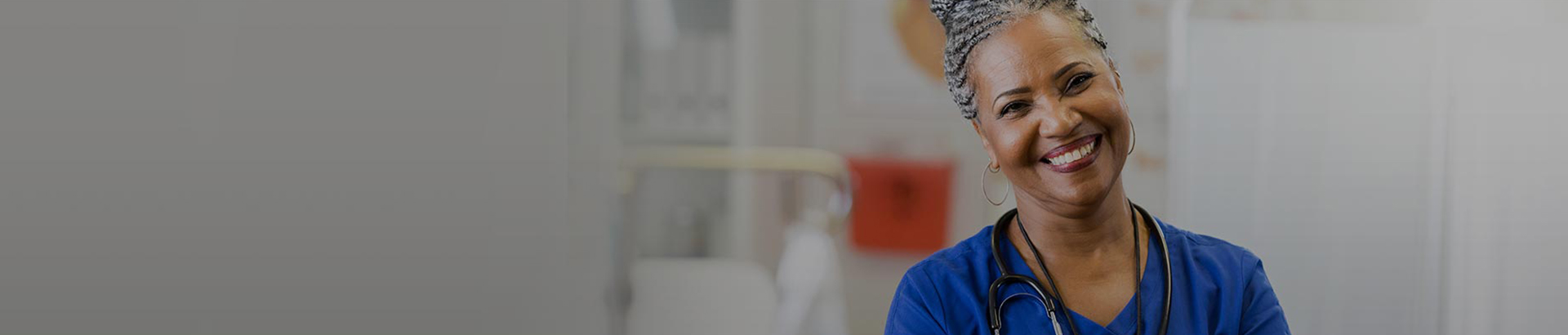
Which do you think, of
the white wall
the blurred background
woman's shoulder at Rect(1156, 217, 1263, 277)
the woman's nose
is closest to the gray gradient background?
the blurred background

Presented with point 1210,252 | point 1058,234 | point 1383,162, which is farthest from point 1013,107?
point 1383,162

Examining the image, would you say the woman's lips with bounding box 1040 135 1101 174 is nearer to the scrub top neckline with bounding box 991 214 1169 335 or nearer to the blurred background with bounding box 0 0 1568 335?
the scrub top neckline with bounding box 991 214 1169 335

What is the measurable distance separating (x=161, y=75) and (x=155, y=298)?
0.07 meters

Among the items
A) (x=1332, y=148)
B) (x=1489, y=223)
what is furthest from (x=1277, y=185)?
(x=1489, y=223)

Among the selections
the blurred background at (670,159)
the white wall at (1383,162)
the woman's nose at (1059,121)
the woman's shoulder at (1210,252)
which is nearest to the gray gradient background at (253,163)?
the blurred background at (670,159)

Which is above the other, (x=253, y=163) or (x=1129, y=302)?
(x=253, y=163)

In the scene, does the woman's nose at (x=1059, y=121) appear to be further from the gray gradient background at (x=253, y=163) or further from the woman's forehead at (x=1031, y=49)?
the gray gradient background at (x=253, y=163)

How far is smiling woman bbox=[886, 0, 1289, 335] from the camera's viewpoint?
882 millimetres

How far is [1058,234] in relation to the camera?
94cm

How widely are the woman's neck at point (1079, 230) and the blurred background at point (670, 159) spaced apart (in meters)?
0.37

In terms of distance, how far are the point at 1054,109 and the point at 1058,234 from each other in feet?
0.42

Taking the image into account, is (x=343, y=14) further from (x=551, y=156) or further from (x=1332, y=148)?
(x=1332, y=148)

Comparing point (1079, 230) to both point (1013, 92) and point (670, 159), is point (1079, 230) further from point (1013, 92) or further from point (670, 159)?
point (670, 159)

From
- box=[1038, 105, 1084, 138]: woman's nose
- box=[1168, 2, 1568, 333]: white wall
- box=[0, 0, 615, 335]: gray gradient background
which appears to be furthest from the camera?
box=[1168, 2, 1568, 333]: white wall
